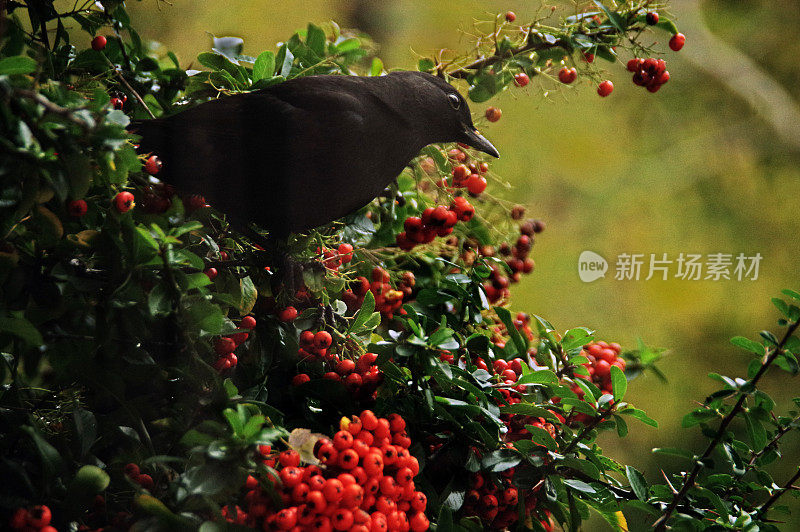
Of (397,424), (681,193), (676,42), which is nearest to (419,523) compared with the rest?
(397,424)

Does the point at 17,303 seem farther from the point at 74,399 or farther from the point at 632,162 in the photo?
the point at 632,162

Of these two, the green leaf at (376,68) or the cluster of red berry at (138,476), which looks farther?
the green leaf at (376,68)

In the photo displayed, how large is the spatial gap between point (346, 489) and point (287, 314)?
15 centimetres

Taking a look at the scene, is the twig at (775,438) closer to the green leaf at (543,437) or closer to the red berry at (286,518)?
the green leaf at (543,437)

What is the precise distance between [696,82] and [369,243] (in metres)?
0.80

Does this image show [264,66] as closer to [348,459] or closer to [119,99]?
[119,99]

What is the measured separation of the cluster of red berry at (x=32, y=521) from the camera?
0.34 metres

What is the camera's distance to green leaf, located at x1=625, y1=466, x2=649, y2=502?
476 millimetres

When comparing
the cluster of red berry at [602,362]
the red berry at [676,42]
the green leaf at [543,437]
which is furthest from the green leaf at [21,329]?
the red berry at [676,42]

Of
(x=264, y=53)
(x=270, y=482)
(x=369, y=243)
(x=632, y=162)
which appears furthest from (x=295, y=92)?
(x=632, y=162)

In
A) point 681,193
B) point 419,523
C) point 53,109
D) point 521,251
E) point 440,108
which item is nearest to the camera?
point 53,109

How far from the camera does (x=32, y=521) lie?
0.34m

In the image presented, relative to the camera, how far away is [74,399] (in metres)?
0.43

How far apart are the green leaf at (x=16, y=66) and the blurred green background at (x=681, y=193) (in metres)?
0.58
